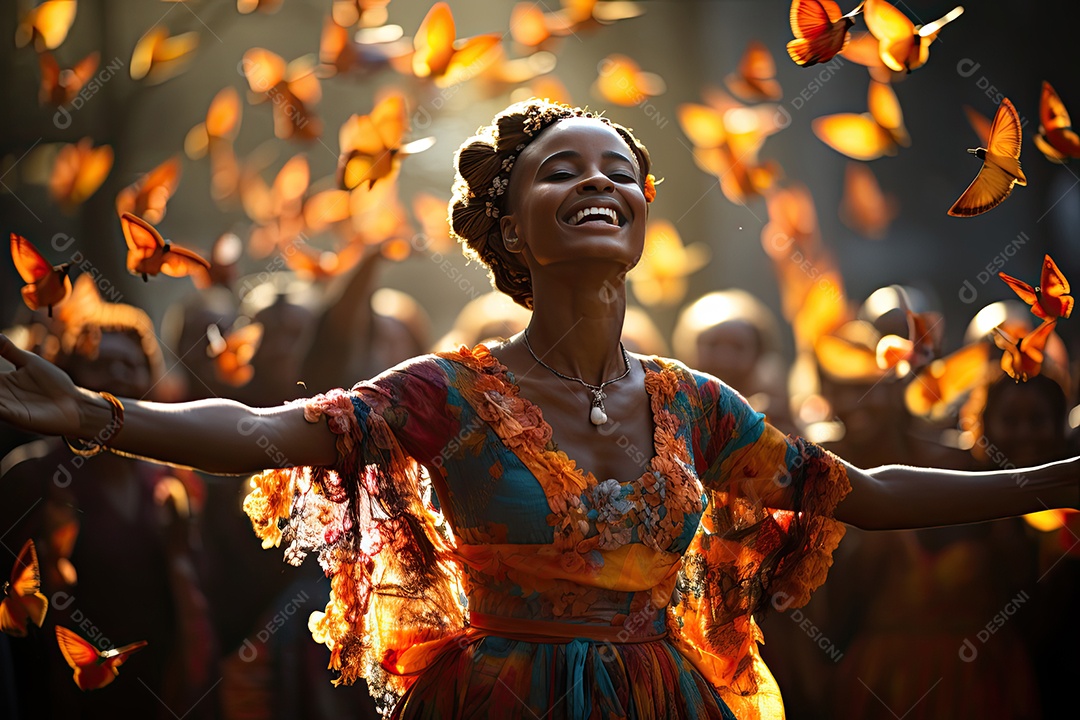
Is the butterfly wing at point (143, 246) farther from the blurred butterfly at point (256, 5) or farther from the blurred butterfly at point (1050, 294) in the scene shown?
the blurred butterfly at point (1050, 294)

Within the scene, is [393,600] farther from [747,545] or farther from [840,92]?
[840,92]

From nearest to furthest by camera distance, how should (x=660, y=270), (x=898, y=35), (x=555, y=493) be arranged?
(x=555, y=493) < (x=898, y=35) < (x=660, y=270)

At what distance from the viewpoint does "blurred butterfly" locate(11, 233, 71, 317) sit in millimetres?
2018

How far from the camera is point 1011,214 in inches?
131

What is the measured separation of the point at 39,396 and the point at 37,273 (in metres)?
0.97

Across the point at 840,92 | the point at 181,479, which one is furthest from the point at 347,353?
the point at 840,92

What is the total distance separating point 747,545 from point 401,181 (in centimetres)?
238

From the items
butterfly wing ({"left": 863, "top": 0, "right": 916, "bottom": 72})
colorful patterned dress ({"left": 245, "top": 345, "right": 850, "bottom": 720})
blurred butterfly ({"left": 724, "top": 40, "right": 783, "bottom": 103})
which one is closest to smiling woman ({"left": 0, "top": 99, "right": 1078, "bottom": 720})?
colorful patterned dress ({"left": 245, "top": 345, "right": 850, "bottom": 720})

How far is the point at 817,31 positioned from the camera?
1920 mm

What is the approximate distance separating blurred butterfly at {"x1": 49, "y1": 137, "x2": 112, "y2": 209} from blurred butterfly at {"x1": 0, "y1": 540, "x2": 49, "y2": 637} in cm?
105

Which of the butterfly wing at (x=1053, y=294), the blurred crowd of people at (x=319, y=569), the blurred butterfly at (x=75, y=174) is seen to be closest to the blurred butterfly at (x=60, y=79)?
the blurred butterfly at (x=75, y=174)

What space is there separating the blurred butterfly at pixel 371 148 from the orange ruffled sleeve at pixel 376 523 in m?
1.40

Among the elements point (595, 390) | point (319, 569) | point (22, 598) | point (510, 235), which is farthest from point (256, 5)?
point (595, 390)

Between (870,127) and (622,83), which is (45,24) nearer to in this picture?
(622,83)
